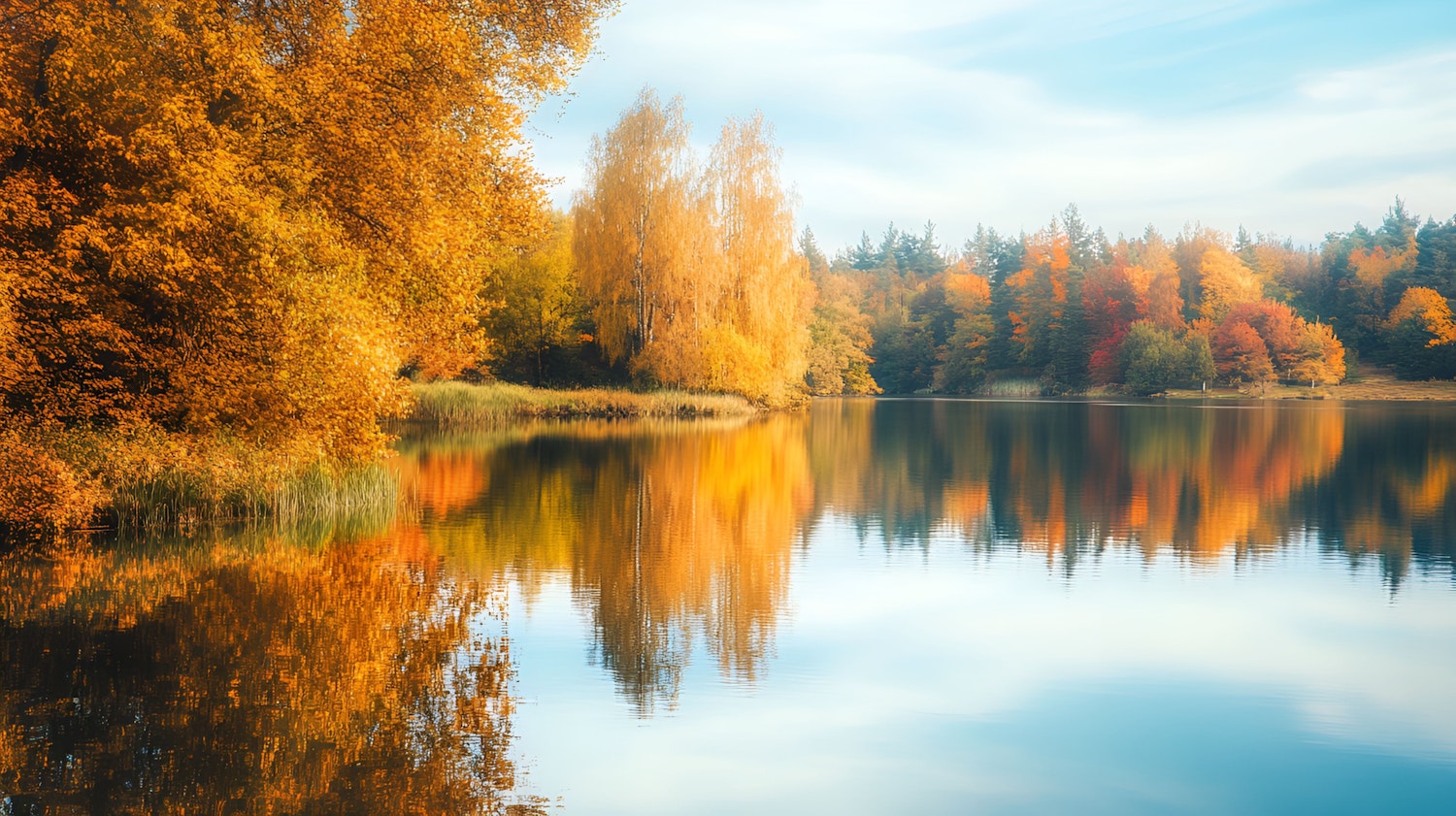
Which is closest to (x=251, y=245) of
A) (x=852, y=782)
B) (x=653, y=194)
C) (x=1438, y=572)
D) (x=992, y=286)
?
(x=852, y=782)

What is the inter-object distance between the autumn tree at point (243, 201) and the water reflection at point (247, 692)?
324 cm

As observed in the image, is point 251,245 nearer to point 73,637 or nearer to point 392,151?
point 392,151

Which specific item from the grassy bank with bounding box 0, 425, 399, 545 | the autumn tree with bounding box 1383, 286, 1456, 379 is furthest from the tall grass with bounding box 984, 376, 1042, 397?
the grassy bank with bounding box 0, 425, 399, 545

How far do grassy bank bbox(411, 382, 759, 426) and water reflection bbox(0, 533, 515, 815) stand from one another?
3022 cm

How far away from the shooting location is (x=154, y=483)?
45.3ft

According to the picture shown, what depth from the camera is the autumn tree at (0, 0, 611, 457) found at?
12.4m

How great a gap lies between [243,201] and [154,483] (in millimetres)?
3913

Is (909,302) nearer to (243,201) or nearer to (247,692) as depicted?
(243,201)

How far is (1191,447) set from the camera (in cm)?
3097

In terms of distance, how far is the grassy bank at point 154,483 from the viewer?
39.9ft

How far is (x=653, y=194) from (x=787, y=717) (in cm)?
3849

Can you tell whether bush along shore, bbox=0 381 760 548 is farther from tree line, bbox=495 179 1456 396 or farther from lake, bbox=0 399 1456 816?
tree line, bbox=495 179 1456 396

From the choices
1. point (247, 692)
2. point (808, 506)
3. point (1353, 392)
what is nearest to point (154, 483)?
point (247, 692)

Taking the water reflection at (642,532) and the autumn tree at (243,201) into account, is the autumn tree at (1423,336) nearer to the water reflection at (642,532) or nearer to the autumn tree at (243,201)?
the water reflection at (642,532)
